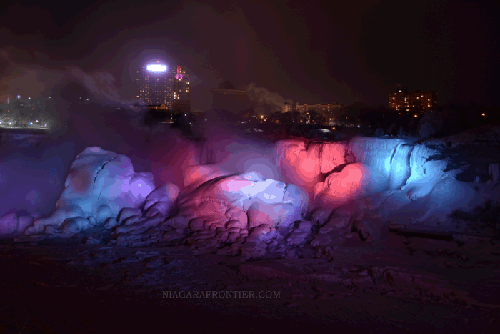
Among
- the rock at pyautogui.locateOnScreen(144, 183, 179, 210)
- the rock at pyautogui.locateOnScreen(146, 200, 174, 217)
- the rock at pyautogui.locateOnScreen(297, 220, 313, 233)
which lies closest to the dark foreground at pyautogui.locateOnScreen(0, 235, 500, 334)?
the rock at pyautogui.locateOnScreen(297, 220, 313, 233)

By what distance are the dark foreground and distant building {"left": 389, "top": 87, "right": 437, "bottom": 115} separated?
3443cm

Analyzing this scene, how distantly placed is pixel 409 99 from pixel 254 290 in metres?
42.3

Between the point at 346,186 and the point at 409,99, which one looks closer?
the point at 346,186

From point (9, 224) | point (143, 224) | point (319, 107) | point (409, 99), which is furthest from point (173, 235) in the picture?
point (409, 99)

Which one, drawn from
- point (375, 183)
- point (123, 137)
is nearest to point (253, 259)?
point (375, 183)

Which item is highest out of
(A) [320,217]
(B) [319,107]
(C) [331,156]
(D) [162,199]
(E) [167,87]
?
(E) [167,87]

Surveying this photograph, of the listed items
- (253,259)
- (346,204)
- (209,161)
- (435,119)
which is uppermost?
(435,119)

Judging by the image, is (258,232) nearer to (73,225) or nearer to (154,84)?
(73,225)

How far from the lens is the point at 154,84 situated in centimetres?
4575

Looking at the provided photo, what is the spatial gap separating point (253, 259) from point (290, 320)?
366 centimetres

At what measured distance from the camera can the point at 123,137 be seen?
780 inches

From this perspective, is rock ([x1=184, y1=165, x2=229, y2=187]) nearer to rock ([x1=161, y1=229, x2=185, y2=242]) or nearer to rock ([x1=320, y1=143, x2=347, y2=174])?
rock ([x1=161, y1=229, x2=185, y2=242])

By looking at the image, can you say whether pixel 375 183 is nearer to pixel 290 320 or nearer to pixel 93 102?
pixel 290 320

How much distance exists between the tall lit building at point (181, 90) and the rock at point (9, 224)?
36066 millimetres
